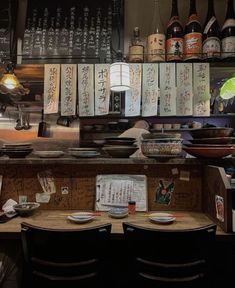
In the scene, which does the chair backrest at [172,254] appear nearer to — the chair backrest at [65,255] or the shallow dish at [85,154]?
the chair backrest at [65,255]

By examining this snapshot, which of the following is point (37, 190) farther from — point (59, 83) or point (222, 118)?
point (222, 118)

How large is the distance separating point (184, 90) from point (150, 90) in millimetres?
344

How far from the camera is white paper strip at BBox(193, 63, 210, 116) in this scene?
9.35 ft

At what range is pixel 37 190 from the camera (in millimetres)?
2291

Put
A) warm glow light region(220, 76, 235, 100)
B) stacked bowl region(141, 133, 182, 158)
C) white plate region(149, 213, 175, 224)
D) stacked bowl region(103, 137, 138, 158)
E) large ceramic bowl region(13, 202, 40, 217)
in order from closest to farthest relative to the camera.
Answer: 1. white plate region(149, 213, 175, 224)
2. large ceramic bowl region(13, 202, 40, 217)
3. stacked bowl region(141, 133, 182, 158)
4. stacked bowl region(103, 137, 138, 158)
5. warm glow light region(220, 76, 235, 100)

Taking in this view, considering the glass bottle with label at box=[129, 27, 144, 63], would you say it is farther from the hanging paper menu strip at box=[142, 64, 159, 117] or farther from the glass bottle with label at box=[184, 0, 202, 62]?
the glass bottle with label at box=[184, 0, 202, 62]

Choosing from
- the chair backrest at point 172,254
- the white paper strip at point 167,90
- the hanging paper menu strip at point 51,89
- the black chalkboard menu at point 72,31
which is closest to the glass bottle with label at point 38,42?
the black chalkboard menu at point 72,31

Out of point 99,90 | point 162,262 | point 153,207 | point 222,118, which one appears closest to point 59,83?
point 99,90

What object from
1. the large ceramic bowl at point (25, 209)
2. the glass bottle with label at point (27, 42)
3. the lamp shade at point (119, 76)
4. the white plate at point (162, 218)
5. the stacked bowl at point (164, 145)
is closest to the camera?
the white plate at point (162, 218)

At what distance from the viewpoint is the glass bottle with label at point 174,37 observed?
3133 mm

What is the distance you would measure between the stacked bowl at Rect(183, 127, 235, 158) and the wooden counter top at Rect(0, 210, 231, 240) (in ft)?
1.52

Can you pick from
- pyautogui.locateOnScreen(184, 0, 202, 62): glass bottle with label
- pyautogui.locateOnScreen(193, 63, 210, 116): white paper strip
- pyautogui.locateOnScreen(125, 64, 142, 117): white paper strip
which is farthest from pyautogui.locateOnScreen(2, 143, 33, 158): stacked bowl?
pyautogui.locateOnScreen(184, 0, 202, 62): glass bottle with label

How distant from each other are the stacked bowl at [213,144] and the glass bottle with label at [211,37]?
54.5 inches

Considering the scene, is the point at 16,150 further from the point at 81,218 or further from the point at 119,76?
the point at 119,76
